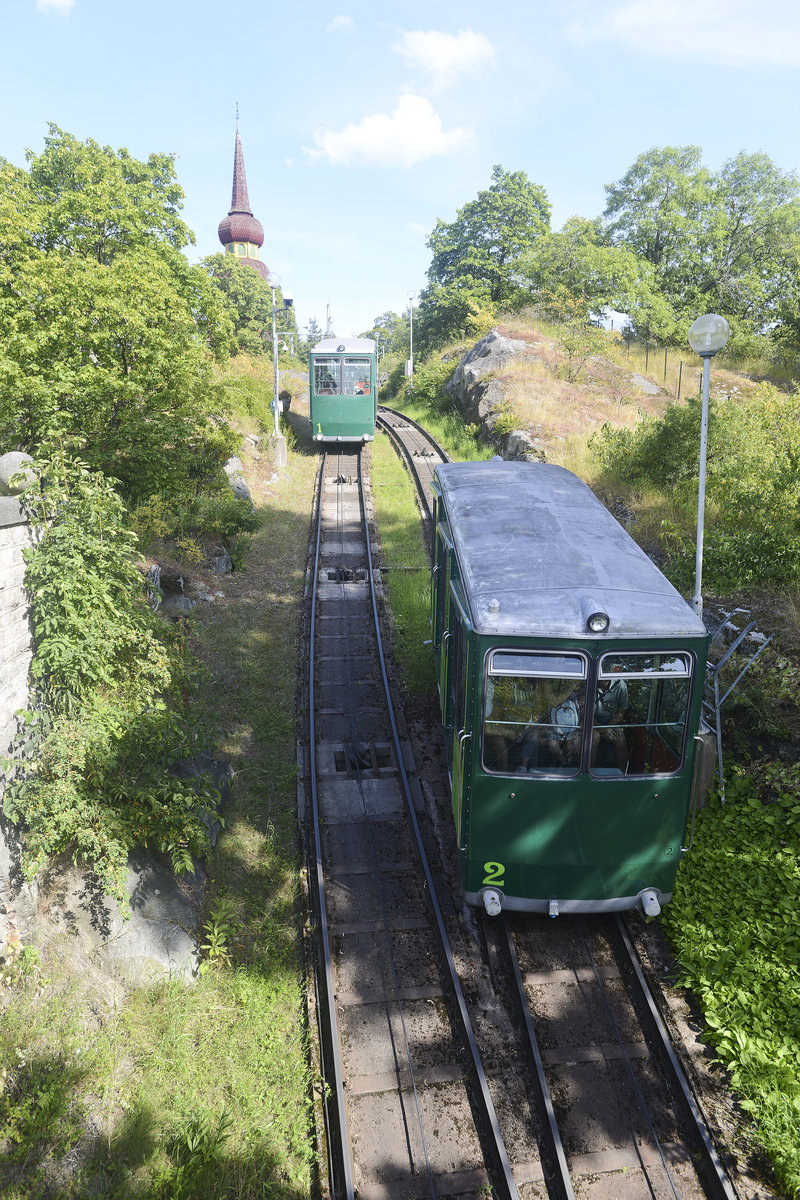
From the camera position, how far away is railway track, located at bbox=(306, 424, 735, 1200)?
4.75 metres

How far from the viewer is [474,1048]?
543cm

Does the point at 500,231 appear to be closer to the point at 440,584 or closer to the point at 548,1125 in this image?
the point at 440,584

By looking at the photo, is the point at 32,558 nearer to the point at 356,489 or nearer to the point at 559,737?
the point at 559,737

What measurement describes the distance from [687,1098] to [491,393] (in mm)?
23078

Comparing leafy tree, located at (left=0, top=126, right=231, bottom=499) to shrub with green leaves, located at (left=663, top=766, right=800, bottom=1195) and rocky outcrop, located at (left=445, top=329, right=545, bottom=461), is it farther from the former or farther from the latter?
shrub with green leaves, located at (left=663, top=766, right=800, bottom=1195)

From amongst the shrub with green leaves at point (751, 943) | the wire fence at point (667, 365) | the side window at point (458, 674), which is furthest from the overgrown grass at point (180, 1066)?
the wire fence at point (667, 365)

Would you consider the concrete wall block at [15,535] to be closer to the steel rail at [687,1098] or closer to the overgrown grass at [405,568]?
the overgrown grass at [405,568]

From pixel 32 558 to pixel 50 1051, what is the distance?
3855 mm

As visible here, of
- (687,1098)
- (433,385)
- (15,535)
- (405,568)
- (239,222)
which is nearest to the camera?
(687,1098)

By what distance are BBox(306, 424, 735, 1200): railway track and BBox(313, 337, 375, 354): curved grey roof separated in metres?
17.7

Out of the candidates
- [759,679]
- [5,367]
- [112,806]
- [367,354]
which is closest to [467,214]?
[367,354]

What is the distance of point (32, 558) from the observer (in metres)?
6.06

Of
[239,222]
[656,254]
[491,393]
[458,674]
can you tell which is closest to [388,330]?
[239,222]

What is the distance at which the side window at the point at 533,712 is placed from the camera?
5.33 m
